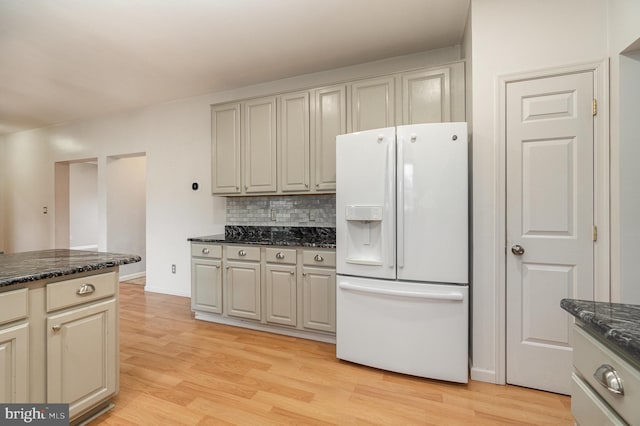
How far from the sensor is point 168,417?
172 centimetres

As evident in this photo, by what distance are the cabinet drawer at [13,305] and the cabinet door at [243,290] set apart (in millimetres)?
1786

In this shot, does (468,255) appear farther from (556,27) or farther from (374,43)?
(374,43)

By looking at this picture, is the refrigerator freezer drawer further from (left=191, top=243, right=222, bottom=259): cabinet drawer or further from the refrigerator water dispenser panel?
(left=191, top=243, right=222, bottom=259): cabinet drawer

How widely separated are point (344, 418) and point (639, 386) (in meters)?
1.41

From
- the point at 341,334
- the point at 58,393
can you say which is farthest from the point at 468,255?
the point at 58,393

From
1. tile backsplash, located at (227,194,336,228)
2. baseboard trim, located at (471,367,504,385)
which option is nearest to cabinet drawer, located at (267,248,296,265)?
tile backsplash, located at (227,194,336,228)

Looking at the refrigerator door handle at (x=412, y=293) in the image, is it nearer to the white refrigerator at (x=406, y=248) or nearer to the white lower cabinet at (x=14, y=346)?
the white refrigerator at (x=406, y=248)

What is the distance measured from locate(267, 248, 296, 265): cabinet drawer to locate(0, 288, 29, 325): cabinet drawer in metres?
1.78

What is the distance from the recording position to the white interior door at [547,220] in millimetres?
1885

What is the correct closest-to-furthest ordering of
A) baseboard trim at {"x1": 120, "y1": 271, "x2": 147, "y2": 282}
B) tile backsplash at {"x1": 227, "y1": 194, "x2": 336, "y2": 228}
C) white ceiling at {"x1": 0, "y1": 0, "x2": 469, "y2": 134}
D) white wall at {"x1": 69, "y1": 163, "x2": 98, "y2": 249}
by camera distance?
1. white ceiling at {"x1": 0, "y1": 0, "x2": 469, "y2": 134}
2. tile backsplash at {"x1": 227, "y1": 194, "x2": 336, "y2": 228}
3. baseboard trim at {"x1": 120, "y1": 271, "x2": 147, "y2": 282}
4. white wall at {"x1": 69, "y1": 163, "x2": 98, "y2": 249}

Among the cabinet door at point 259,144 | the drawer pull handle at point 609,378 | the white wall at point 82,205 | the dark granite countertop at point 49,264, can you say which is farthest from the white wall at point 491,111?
the white wall at point 82,205

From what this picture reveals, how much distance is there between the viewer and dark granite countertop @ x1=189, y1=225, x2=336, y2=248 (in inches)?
118

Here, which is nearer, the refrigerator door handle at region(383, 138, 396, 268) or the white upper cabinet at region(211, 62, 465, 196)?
the refrigerator door handle at region(383, 138, 396, 268)

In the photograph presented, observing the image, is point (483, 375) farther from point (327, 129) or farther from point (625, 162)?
point (327, 129)
